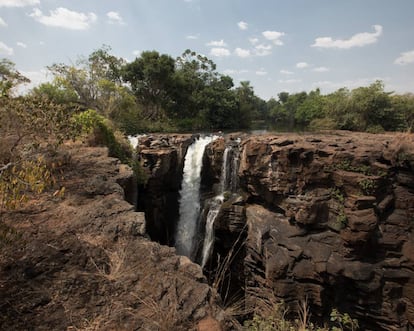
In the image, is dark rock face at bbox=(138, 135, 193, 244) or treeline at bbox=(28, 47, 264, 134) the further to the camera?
treeline at bbox=(28, 47, 264, 134)

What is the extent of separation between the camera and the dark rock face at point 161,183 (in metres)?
10.8

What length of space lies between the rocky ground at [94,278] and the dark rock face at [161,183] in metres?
6.78

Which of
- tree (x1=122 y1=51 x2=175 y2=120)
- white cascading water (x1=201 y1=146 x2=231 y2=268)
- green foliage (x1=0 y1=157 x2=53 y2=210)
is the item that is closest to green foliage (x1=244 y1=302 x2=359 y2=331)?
green foliage (x1=0 y1=157 x2=53 y2=210)

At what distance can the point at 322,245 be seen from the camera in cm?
784

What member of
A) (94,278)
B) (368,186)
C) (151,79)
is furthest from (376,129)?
(94,278)

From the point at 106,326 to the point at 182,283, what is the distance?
2.51 feet

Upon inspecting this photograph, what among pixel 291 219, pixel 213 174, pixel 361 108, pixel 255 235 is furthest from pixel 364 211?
pixel 361 108

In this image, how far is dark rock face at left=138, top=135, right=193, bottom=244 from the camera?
1081 cm

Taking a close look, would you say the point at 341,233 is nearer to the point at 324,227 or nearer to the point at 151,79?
the point at 324,227

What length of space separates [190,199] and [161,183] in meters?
1.68

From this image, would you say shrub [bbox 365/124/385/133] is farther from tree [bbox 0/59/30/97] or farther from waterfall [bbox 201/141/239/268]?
tree [bbox 0/59/30/97]

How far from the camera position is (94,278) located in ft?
7.95

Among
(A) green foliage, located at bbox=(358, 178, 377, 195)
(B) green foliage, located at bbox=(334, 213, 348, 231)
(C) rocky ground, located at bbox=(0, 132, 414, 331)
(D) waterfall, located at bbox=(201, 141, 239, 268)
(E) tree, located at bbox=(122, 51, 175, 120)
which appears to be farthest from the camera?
(E) tree, located at bbox=(122, 51, 175, 120)

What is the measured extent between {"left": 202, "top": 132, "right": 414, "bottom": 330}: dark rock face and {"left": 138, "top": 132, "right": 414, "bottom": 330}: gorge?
0.09ft
